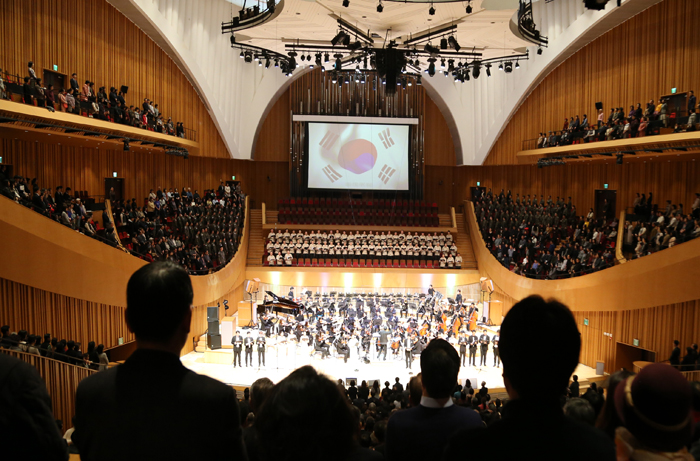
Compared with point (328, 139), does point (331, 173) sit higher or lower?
lower

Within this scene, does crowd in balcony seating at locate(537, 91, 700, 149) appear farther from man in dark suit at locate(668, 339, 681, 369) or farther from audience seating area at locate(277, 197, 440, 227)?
audience seating area at locate(277, 197, 440, 227)

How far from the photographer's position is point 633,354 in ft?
45.6

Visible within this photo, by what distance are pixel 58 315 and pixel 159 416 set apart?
37.1 ft

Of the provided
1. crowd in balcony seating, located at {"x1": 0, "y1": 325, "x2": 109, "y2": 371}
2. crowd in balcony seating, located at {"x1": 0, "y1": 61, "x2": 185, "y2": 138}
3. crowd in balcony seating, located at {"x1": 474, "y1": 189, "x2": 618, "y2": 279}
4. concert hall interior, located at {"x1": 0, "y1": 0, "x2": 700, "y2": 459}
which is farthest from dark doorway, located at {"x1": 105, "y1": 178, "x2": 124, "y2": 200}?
crowd in balcony seating, located at {"x1": 474, "y1": 189, "x2": 618, "y2": 279}

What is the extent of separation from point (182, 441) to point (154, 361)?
0.22 meters

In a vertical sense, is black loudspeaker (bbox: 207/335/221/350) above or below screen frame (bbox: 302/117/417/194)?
below

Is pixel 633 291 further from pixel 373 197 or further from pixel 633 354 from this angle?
pixel 373 197

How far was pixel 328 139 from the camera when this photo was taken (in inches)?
957

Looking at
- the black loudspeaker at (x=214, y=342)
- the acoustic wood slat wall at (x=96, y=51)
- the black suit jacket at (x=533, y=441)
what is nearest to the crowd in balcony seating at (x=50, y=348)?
the black loudspeaker at (x=214, y=342)

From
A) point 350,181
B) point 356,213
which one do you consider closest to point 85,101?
point 356,213

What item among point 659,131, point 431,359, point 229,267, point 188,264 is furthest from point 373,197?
point 431,359

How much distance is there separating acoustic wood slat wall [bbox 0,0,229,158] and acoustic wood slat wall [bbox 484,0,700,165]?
45.9 feet

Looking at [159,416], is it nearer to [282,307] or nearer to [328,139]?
[282,307]

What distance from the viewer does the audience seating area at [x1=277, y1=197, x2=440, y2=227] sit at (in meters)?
22.7
